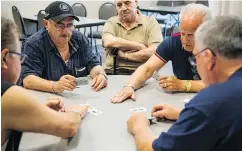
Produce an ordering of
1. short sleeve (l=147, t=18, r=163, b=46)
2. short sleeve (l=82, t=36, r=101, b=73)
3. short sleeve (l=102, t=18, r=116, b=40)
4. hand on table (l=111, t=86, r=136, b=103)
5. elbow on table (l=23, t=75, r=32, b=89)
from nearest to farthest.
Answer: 1. hand on table (l=111, t=86, r=136, b=103)
2. elbow on table (l=23, t=75, r=32, b=89)
3. short sleeve (l=82, t=36, r=101, b=73)
4. short sleeve (l=147, t=18, r=163, b=46)
5. short sleeve (l=102, t=18, r=116, b=40)

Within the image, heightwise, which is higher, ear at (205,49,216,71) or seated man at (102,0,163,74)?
ear at (205,49,216,71)

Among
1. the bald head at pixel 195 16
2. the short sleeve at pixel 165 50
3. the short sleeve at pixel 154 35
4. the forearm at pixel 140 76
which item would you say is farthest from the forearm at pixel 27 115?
the short sleeve at pixel 154 35

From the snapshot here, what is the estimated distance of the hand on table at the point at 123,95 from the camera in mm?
1989

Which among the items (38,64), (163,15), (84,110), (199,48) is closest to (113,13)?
(163,15)

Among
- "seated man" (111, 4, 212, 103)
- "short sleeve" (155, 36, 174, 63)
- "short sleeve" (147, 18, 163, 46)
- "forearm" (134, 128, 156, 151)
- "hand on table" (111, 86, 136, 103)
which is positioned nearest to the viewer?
"forearm" (134, 128, 156, 151)

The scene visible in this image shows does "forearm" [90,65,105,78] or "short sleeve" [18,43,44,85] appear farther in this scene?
"forearm" [90,65,105,78]

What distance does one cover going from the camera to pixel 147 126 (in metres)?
1.57

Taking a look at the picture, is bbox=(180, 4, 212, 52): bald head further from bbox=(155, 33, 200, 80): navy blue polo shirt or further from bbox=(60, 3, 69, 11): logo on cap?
bbox=(60, 3, 69, 11): logo on cap

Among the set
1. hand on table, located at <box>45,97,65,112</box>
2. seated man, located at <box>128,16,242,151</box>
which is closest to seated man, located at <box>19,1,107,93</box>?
hand on table, located at <box>45,97,65,112</box>

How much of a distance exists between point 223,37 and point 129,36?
2.19 meters

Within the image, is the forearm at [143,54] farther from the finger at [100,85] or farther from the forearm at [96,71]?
the finger at [100,85]

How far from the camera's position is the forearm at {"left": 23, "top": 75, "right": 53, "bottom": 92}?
2.15 metres

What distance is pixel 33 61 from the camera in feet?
7.75

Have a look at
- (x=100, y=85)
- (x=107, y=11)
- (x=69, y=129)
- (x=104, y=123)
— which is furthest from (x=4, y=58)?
(x=107, y=11)
